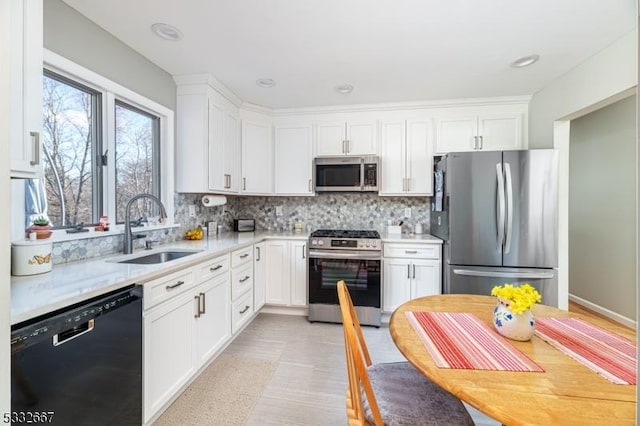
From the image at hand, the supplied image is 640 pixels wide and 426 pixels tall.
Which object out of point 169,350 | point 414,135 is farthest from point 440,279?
point 169,350

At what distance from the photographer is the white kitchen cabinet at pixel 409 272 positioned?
282cm

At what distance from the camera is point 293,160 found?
11.2ft

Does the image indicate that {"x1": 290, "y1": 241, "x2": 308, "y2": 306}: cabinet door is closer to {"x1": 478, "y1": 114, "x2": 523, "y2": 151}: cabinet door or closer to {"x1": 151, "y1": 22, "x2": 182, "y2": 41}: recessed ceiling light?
{"x1": 151, "y1": 22, "x2": 182, "y2": 41}: recessed ceiling light

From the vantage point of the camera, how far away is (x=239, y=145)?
3.24 metres

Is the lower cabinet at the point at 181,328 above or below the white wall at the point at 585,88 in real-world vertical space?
below

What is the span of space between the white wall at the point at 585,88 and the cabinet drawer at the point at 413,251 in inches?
59.5

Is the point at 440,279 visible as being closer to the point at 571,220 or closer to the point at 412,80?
the point at 412,80

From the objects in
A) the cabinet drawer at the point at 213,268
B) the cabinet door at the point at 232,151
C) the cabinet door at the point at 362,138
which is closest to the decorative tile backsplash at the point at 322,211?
the cabinet door at the point at 232,151

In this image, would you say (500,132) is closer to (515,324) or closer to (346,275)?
(346,275)

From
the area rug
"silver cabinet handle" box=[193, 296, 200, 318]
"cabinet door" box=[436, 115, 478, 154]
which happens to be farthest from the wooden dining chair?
"cabinet door" box=[436, 115, 478, 154]

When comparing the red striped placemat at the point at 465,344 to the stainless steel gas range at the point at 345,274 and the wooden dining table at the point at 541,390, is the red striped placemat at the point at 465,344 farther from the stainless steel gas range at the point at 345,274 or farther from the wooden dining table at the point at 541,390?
the stainless steel gas range at the point at 345,274

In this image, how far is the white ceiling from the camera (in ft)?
5.40

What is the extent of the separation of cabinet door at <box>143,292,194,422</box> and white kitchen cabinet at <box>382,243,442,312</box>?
6.29 feet

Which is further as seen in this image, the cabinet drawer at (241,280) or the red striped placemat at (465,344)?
the cabinet drawer at (241,280)
